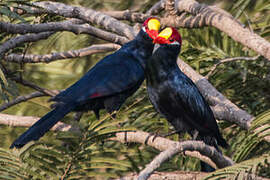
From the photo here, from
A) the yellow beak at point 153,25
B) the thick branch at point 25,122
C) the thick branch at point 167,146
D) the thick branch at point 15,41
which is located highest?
the yellow beak at point 153,25

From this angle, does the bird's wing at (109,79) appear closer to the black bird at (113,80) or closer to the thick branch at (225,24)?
the black bird at (113,80)

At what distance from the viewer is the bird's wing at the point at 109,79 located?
2469 mm

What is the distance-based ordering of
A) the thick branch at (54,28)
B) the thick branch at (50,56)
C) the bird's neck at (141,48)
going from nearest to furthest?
the thick branch at (54,28) → the bird's neck at (141,48) → the thick branch at (50,56)

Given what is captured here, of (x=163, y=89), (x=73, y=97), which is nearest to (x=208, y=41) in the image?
(x=163, y=89)

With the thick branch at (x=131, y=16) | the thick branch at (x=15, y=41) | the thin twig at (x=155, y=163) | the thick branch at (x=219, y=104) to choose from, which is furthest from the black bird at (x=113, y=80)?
the thin twig at (x=155, y=163)

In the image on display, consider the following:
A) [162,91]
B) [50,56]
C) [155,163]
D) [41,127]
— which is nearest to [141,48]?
[162,91]

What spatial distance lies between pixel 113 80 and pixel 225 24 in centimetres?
81

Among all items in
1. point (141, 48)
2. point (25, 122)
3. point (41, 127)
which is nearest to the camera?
point (41, 127)

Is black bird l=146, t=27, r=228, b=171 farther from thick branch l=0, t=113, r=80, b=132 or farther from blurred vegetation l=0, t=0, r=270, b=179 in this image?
thick branch l=0, t=113, r=80, b=132

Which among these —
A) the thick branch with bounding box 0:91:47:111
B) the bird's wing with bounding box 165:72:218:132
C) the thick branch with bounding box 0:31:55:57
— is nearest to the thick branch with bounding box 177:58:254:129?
the bird's wing with bounding box 165:72:218:132

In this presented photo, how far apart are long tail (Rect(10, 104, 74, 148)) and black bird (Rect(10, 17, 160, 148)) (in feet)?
0.11

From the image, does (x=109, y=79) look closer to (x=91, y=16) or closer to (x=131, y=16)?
(x=91, y=16)

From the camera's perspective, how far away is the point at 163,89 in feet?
8.11

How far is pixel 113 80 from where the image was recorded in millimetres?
2639
